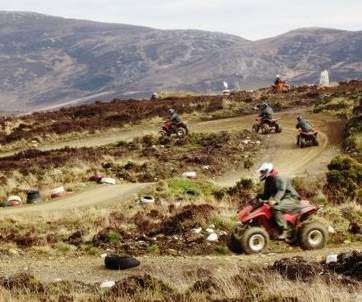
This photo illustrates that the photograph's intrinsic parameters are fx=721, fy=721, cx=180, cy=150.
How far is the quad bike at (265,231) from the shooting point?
16781 mm

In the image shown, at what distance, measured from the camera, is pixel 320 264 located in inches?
569

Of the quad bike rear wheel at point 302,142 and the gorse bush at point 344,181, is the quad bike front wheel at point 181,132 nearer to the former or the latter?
the quad bike rear wheel at point 302,142

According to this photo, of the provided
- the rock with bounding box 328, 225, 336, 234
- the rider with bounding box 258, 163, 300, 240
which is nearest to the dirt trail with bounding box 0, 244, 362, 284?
the rider with bounding box 258, 163, 300, 240

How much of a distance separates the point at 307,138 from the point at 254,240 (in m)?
21.4

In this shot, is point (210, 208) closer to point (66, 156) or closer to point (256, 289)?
point (256, 289)

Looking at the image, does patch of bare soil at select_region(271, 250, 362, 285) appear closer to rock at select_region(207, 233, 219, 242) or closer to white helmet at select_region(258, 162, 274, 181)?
white helmet at select_region(258, 162, 274, 181)

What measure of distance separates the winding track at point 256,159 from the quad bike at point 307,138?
0.46 m

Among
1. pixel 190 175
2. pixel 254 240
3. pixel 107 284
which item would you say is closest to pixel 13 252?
pixel 107 284

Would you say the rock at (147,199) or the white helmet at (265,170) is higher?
the white helmet at (265,170)

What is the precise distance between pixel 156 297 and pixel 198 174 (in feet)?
70.4

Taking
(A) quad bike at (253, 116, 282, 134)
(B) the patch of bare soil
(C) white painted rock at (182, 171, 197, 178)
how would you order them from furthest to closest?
(A) quad bike at (253, 116, 282, 134)
(C) white painted rock at (182, 171, 197, 178)
(B) the patch of bare soil

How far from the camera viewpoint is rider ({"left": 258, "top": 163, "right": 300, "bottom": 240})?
16641 mm

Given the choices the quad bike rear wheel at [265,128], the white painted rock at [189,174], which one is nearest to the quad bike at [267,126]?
the quad bike rear wheel at [265,128]

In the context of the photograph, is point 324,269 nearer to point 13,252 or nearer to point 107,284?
point 107,284
